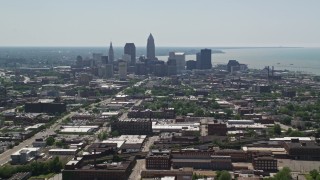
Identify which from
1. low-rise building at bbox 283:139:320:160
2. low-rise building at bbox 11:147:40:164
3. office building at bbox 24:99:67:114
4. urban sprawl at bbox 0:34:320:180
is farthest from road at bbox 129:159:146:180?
office building at bbox 24:99:67:114

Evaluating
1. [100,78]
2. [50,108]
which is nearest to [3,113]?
[50,108]

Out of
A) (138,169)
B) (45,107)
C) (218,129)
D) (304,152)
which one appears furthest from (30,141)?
(304,152)

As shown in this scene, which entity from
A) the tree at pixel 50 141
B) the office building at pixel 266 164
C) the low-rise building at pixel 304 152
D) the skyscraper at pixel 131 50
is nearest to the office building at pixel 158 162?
the office building at pixel 266 164

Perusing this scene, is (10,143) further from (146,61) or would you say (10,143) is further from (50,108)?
(146,61)

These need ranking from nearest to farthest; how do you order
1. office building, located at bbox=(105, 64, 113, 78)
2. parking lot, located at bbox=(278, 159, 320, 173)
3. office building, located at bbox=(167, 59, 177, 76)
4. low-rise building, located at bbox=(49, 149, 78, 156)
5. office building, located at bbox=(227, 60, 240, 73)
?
parking lot, located at bbox=(278, 159, 320, 173), low-rise building, located at bbox=(49, 149, 78, 156), office building, located at bbox=(105, 64, 113, 78), office building, located at bbox=(167, 59, 177, 76), office building, located at bbox=(227, 60, 240, 73)

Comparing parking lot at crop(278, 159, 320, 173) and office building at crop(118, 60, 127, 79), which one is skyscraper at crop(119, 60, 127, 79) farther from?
parking lot at crop(278, 159, 320, 173)

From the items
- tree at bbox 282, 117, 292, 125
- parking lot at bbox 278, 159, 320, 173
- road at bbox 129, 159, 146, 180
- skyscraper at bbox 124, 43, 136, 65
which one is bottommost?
road at bbox 129, 159, 146, 180

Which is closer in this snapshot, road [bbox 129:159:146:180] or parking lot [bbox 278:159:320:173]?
road [bbox 129:159:146:180]

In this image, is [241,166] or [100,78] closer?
[241,166]

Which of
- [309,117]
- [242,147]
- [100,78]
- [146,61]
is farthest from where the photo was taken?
[146,61]

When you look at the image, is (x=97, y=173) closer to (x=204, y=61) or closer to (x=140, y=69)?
(x=140, y=69)

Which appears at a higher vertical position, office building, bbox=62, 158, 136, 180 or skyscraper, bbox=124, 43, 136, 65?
skyscraper, bbox=124, 43, 136, 65
